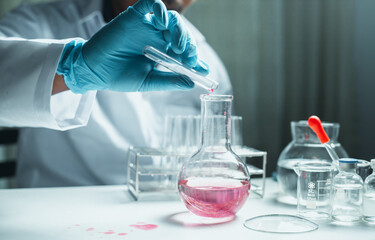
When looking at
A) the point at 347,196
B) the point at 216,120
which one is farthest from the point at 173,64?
the point at 347,196

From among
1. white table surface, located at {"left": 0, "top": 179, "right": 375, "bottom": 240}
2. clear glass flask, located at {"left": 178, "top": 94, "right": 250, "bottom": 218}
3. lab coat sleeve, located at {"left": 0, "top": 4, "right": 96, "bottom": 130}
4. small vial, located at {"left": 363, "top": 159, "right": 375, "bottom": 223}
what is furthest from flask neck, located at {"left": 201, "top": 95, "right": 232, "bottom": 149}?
lab coat sleeve, located at {"left": 0, "top": 4, "right": 96, "bottom": 130}

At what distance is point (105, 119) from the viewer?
79.7 inches

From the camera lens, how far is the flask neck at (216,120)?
1138 mm

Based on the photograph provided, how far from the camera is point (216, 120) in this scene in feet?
3.76

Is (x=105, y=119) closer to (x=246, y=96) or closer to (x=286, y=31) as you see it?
(x=246, y=96)

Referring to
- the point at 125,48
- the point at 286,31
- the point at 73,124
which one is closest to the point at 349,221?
the point at 125,48

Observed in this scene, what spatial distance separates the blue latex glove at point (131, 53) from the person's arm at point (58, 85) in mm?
45

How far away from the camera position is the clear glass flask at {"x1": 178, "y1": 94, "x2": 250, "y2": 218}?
1.08 meters

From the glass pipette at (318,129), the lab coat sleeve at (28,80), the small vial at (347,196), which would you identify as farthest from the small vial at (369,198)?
the lab coat sleeve at (28,80)

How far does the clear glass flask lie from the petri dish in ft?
0.21

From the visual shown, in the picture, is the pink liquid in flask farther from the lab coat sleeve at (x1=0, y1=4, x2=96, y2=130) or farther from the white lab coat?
the white lab coat

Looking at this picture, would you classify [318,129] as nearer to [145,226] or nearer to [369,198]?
[369,198]

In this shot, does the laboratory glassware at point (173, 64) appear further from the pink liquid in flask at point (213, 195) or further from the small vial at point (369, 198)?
the small vial at point (369, 198)

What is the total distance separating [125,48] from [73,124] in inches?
15.2
